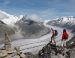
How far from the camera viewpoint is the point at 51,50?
133ft

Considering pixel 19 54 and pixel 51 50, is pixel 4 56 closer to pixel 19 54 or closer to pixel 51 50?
pixel 19 54

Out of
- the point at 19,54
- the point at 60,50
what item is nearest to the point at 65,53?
the point at 60,50

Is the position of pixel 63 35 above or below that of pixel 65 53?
above

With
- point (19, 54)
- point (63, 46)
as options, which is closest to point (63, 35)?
point (63, 46)

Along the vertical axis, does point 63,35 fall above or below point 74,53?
above

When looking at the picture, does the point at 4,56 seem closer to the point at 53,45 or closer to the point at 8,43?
the point at 8,43

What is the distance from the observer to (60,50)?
40.1 metres

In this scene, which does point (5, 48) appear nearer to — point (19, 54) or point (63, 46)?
point (19, 54)

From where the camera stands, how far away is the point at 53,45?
41.2 meters

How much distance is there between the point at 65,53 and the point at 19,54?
276 inches

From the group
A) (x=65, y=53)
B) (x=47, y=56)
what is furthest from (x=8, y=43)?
(x=65, y=53)

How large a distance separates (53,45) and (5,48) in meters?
7.41

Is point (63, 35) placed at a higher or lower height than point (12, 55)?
higher

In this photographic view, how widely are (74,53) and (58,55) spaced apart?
2.42m
